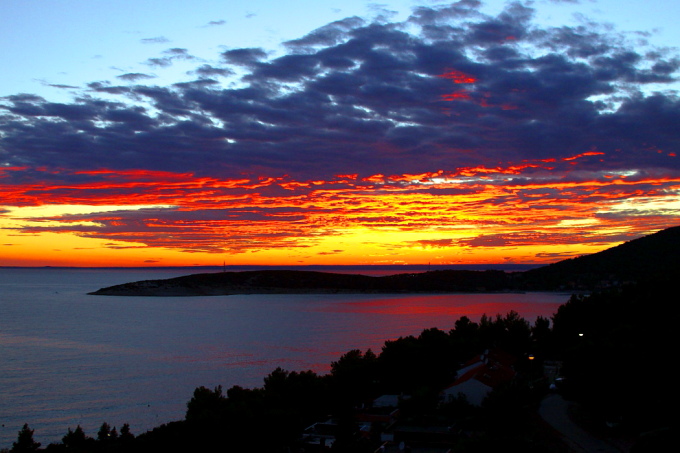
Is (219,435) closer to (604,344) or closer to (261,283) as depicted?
(604,344)

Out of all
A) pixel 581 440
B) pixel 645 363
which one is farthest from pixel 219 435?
pixel 645 363

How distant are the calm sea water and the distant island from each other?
43.4 metres

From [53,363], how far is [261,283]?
393 ft

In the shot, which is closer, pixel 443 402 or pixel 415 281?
pixel 443 402

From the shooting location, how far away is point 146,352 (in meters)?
55.2

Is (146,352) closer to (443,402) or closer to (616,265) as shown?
(443,402)

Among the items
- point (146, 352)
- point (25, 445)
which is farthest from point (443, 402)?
point (146, 352)

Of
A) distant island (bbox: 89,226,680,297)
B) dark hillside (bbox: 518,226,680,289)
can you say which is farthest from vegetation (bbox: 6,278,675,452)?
distant island (bbox: 89,226,680,297)

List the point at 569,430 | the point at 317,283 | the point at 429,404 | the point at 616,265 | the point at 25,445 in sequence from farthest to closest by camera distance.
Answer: the point at 317,283 → the point at 616,265 → the point at 429,404 → the point at 25,445 → the point at 569,430

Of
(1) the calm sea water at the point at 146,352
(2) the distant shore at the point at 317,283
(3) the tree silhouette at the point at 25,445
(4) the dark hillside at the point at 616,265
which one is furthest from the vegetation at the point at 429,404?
(2) the distant shore at the point at 317,283

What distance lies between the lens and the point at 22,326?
76125 millimetres

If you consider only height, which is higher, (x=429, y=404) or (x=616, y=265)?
(x=616, y=265)

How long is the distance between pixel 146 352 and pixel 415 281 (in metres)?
128

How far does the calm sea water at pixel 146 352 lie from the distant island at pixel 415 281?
43.4 meters
